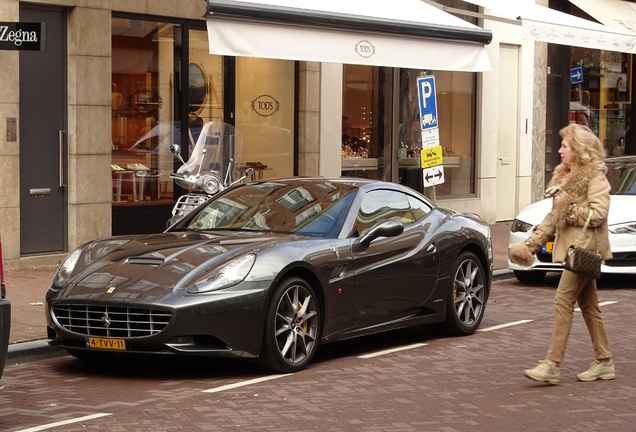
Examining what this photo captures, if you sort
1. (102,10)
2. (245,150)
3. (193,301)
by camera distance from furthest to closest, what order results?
(245,150) < (102,10) < (193,301)

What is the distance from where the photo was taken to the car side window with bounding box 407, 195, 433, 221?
1125cm

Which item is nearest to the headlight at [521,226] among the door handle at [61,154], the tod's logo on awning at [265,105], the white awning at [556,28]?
the white awning at [556,28]

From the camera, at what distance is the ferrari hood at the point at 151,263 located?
9.12 m

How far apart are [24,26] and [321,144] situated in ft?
29.0

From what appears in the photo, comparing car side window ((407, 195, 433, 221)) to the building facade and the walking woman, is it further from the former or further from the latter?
the building facade

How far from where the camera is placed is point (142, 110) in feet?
58.0

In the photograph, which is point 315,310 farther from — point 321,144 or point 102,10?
point 321,144

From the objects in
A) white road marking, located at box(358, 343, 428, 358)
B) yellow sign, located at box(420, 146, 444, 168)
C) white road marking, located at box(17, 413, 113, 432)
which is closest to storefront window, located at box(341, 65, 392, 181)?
yellow sign, located at box(420, 146, 444, 168)

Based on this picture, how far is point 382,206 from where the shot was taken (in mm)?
10906

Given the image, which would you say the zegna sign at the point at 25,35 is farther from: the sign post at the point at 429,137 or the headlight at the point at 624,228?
the headlight at the point at 624,228

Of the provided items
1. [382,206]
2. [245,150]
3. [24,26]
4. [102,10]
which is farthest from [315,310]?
[245,150]

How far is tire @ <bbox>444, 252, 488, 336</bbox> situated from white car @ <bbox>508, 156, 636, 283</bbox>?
9.24ft

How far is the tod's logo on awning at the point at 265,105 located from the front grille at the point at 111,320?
34.3ft

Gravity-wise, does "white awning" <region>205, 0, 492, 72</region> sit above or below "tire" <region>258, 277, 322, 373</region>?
above
